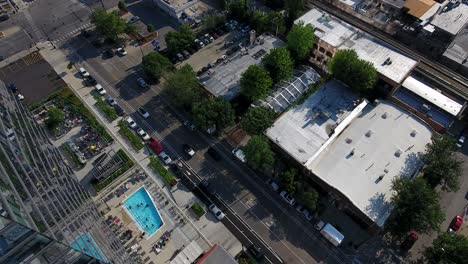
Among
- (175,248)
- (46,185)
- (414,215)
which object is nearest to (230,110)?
(175,248)

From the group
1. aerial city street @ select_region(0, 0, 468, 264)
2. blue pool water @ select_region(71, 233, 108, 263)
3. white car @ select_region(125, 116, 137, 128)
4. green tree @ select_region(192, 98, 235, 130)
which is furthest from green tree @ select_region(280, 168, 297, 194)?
blue pool water @ select_region(71, 233, 108, 263)

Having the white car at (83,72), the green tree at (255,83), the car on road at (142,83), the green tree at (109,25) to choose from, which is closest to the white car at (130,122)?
the car on road at (142,83)

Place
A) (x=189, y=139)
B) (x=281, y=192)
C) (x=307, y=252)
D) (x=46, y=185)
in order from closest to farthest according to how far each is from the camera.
→ (x=46, y=185), (x=307, y=252), (x=281, y=192), (x=189, y=139)

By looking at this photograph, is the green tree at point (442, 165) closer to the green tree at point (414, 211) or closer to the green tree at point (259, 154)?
the green tree at point (414, 211)

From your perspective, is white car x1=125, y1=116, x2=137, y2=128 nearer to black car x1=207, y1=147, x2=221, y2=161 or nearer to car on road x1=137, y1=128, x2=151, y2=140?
car on road x1=137, y1=128, x2=151, y2=140

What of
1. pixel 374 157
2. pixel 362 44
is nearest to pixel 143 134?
pixel 374 157

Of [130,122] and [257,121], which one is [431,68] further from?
[130,122]

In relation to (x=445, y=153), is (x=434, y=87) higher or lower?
higher

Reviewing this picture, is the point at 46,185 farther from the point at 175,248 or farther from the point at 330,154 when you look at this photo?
the point at 330,154
